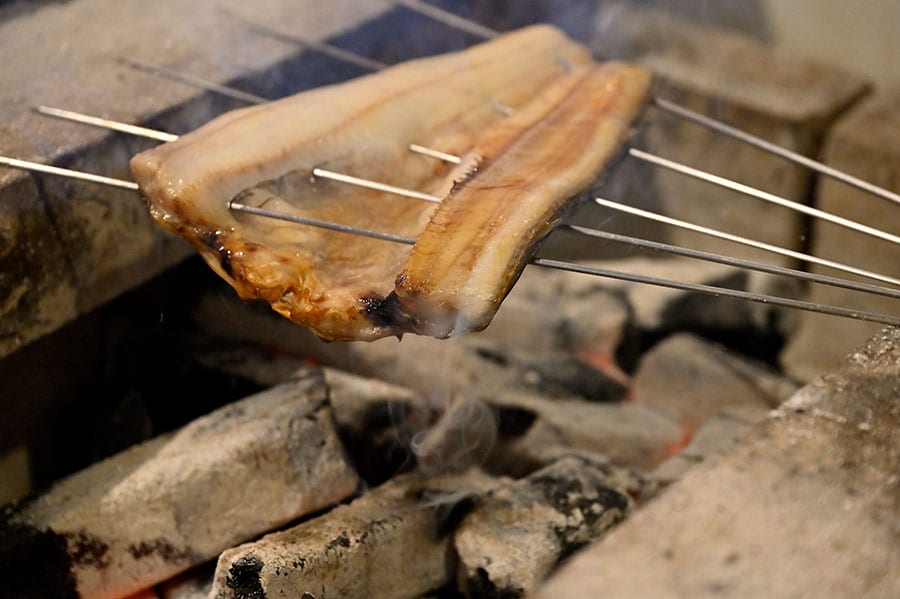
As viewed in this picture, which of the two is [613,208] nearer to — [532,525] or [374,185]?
[374,185]

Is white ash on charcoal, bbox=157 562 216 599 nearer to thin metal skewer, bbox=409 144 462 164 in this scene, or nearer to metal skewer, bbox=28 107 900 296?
metal skewer, bbox=28 107 900 296

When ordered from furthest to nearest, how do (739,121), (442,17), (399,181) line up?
(739,121) → (442,17) → (399,181)

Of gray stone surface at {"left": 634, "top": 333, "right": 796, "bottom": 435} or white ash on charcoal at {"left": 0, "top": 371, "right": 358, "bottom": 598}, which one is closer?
white ash on charcoal at {"left": 0, "top": 371, "right": 358, "bottom": 598}

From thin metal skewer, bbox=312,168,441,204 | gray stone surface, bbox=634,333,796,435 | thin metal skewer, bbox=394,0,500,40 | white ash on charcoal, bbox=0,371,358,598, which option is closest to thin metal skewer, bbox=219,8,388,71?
thin metal skewer, bbox=394,0,500,40

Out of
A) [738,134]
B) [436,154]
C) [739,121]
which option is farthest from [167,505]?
[739,121]

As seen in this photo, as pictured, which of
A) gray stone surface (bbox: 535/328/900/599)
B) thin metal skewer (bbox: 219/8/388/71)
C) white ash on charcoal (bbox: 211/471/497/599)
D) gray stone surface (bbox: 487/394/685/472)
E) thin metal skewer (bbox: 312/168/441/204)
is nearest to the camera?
gray stone surface (bbox: 535/328/900/599)

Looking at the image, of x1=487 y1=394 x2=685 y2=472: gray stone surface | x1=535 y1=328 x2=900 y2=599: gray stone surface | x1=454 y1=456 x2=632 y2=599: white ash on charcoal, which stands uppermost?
x1=535 y1=328 x2=900 y2=599: gray stone surface
